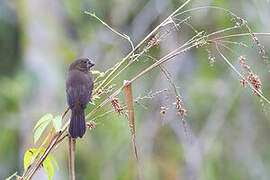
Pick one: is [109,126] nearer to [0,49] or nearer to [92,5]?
[92,5]

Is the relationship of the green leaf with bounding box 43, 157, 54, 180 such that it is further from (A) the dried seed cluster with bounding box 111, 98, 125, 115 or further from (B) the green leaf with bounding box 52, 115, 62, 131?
(A) the dried seed cluster with bounding box 111, 98, 125, 115

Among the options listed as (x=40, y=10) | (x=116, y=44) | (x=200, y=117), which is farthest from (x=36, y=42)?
(x=200, y=117)

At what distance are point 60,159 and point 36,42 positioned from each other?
111 cm

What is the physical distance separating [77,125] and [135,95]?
3235mm

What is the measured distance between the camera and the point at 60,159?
5.20 meters

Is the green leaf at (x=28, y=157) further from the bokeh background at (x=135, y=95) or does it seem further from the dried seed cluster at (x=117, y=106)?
the bokeh background at (x=135, y=95)

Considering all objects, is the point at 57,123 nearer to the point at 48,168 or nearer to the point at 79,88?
the point at 48,168

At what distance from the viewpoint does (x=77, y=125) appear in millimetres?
1833

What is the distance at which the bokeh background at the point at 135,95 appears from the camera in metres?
5.26

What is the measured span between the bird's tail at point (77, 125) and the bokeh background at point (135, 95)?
2.54 meters

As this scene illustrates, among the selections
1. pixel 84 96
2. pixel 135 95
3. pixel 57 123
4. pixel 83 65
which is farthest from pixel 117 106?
pixel 135 95

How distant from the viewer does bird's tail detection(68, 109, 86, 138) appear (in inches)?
66.2

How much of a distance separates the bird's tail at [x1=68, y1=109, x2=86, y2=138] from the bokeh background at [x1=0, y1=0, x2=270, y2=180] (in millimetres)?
2537

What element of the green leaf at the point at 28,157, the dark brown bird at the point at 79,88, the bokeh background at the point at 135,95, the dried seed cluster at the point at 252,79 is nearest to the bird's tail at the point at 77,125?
the dark brown bird at the point at 79,88
